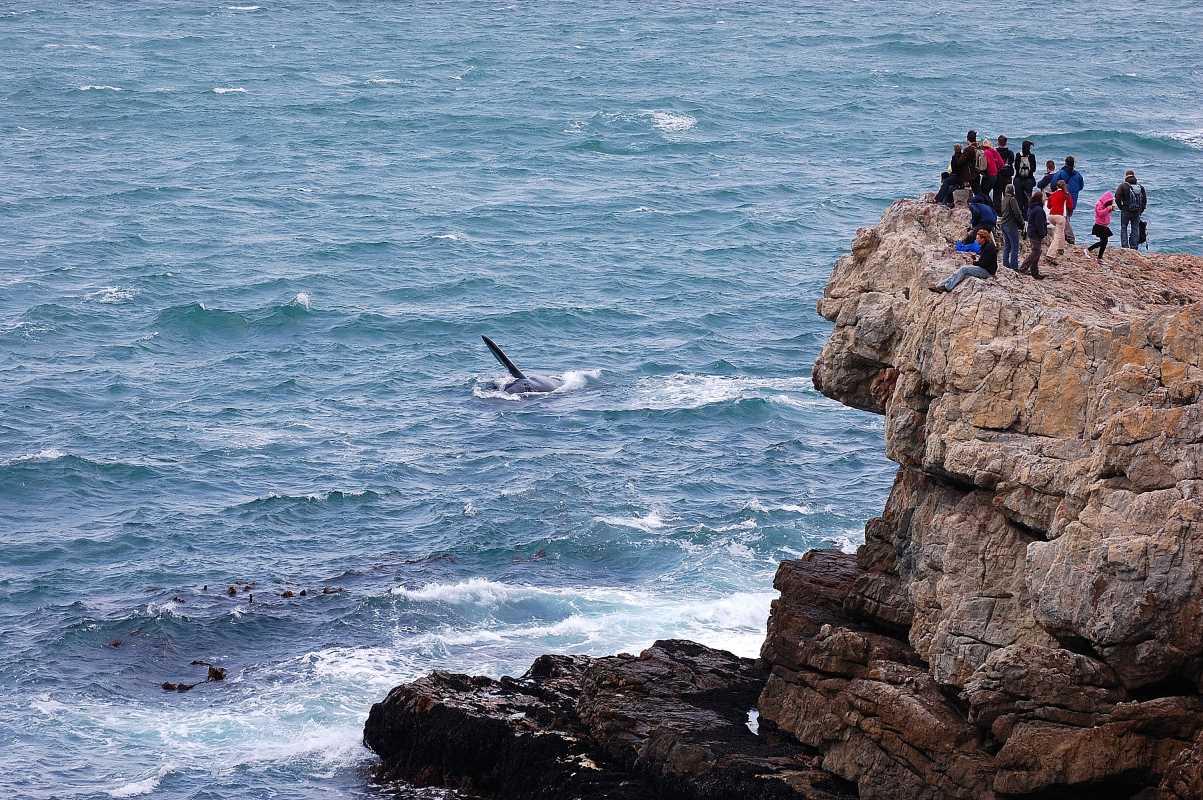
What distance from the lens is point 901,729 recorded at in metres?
31.2

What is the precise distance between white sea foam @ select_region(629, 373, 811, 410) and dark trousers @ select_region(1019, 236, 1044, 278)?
32442mm

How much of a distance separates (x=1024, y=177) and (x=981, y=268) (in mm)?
6838

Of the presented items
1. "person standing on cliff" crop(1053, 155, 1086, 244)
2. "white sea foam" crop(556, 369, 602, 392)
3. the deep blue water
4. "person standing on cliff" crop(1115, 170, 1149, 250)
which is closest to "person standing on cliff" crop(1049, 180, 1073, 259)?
"person standing on cliff" crop(1053, 155, 1086, 244)

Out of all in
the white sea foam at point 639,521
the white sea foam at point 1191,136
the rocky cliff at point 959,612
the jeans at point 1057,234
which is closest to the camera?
the rocky cliff at point 959,612

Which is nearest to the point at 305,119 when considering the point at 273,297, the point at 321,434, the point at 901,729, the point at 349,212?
the point at 349,212

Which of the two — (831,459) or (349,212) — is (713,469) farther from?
(349,212)

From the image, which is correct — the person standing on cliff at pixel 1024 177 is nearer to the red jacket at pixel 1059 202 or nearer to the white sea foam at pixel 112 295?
the red jacket at pixel 1059 202

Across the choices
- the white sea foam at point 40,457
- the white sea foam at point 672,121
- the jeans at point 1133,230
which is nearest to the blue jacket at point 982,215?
the jeans at point 1133,230

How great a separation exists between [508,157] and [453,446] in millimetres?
54988

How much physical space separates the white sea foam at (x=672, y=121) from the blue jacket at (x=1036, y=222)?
88107mm

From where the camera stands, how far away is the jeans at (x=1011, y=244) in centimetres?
3641

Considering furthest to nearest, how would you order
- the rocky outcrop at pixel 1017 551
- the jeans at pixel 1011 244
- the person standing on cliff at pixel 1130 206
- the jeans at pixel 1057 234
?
1. the person standing on cliff at pixel 1130 206
2. the jeans at pixel 1057 234
3. the jeans at pixel 1011 244
4. the rocky outcrop at pixel 1017 551

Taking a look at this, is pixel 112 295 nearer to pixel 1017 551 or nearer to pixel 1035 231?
pixel 1035 231

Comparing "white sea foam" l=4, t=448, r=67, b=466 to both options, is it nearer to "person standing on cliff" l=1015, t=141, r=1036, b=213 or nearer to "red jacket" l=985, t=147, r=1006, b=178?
"red jacket" l=985, t=147, r=1006, b=178
